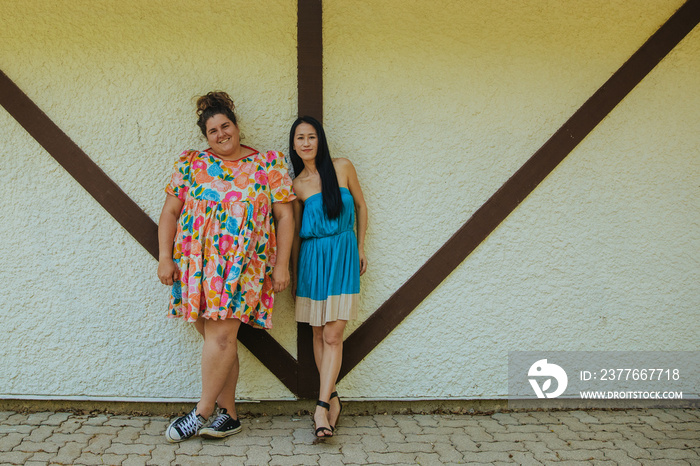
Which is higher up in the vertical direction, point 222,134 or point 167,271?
point 222,134

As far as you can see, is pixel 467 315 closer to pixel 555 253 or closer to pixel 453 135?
pixel 555 253

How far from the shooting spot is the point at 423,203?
3107 mm

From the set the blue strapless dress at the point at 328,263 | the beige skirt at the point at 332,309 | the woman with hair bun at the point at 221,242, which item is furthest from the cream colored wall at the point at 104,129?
the beige skirt at the point at 332,309

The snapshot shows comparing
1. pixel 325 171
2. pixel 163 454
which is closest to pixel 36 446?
pixel 163 454

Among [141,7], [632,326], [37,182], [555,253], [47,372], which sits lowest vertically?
[47,372]

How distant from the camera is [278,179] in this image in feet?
9.11

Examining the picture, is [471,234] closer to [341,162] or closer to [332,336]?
[341,162]

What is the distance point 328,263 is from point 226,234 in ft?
1.83

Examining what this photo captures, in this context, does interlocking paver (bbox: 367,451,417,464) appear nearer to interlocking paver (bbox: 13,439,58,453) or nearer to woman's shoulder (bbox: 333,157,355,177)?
woman's shoulder (bbox: 333,157,355,177)

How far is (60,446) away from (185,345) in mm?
775

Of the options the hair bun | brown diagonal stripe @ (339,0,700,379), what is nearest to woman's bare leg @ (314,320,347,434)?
brown diagonal stripe @ (339,0,700,379)

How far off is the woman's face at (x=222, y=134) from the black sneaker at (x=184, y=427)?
138 cm

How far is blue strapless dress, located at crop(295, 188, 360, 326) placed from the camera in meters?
2.81

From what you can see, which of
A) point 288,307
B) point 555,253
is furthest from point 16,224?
point 555,253
